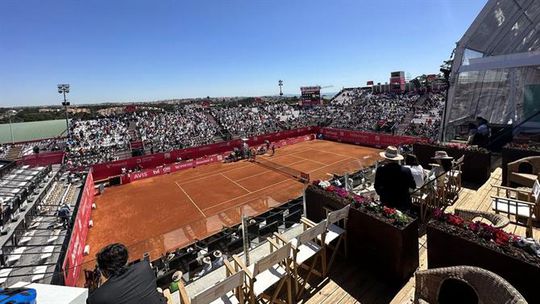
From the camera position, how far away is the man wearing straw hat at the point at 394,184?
5.09 metres

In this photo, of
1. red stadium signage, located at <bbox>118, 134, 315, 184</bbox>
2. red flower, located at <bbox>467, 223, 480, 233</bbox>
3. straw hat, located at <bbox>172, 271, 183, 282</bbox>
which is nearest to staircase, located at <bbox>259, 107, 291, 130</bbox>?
red stadium signage, located at <bbox>118, 134, 315, 184</bbox>

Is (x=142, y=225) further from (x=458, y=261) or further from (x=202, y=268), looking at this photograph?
(x=458, y=261)

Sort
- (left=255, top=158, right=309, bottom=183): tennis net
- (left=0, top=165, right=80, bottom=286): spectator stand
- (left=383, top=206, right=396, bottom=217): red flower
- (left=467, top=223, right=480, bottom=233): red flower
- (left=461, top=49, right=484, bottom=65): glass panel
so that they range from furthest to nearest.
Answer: (left=255, top=158, right=309, bottom=183): tennis net < (left=461, top=49, right=484, bottom=65): glass panel < (left=0, top=165, right=80, bottom=286): spectator stand < (left=383, top=206, right=396, bottom=217): red flower < (left=467, top=223, right=480, bottom=233): red flower

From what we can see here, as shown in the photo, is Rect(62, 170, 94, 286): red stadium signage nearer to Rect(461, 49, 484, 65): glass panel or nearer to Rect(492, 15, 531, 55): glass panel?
Rect(461, 49, 484, 65): glass panel

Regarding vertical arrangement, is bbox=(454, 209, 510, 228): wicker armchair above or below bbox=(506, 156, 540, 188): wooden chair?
below

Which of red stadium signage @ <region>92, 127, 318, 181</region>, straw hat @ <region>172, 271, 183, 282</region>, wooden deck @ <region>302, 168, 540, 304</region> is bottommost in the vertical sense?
red stadium signage @ <region>92, 127, 318, 181</region>

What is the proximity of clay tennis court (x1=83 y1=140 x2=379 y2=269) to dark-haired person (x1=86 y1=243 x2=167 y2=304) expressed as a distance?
13.5 feet

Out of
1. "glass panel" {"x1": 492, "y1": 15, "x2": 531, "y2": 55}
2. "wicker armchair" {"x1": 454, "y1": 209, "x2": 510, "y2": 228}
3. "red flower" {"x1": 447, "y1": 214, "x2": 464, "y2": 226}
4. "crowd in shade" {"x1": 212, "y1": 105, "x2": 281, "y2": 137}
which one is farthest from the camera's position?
"crowd in shade" {"x1": 212, "y1": 105, "x2": 281, "y2": 137}

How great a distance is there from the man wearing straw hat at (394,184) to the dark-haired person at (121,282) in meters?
4.25

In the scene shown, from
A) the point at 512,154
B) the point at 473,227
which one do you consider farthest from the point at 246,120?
the point at 473,227

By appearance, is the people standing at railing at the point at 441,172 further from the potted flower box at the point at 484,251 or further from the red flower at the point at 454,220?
the potted flower box at the point at 484,251

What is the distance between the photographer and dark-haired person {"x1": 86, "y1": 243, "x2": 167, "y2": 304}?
92.0 inches

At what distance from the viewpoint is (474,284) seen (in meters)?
2.93

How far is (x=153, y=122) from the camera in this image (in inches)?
1510
